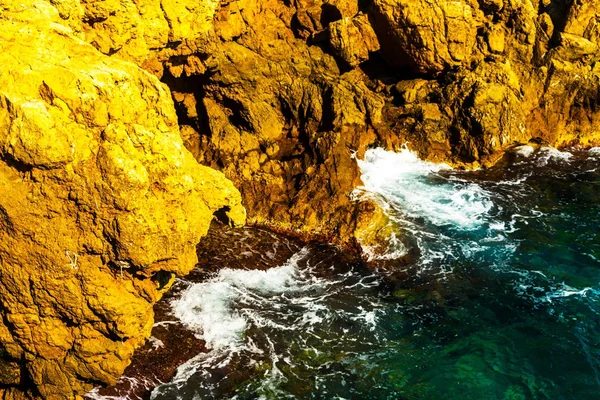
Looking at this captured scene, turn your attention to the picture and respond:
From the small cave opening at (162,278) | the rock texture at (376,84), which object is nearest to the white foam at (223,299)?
the small cave opening at (162,278)

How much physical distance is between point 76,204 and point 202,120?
46.0 feet

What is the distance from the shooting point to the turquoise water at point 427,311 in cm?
1292

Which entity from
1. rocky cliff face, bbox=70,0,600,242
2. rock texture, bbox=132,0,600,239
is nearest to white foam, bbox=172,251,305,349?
rocky cliff face, bbox=70,0,600,242

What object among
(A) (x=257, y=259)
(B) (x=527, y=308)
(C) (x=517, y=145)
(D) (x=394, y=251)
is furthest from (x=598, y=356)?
(C) (x=517, y=145)

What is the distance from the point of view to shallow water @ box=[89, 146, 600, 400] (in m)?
12.9

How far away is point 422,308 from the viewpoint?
15617 millimetres

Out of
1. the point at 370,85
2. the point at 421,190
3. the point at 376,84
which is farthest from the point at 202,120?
the point at 421,190

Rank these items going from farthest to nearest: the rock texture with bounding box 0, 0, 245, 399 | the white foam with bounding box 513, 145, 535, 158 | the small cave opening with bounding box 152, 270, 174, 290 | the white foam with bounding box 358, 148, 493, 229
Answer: the white foam with bounding box 513, 145, 535, 158 < the white foam with bounding box 358, 148, 493, 229 < the small cave opening with bounding box 152, 270, 174, 290 < the rock texture with bounding box 0, 0, 245, 399

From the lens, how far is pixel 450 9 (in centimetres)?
2344

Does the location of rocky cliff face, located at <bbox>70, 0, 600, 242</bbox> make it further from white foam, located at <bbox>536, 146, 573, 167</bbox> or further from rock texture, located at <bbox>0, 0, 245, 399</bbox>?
rock texture, located at <bbox>0, 0, 245, 399</bbox>

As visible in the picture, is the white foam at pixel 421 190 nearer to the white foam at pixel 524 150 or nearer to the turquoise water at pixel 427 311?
the turquoise water at pixel 427 311

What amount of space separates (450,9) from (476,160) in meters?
7.50

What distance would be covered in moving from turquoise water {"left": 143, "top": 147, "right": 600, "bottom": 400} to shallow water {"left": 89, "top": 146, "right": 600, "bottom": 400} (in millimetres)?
46

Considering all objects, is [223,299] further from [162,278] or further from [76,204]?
[76,204]
